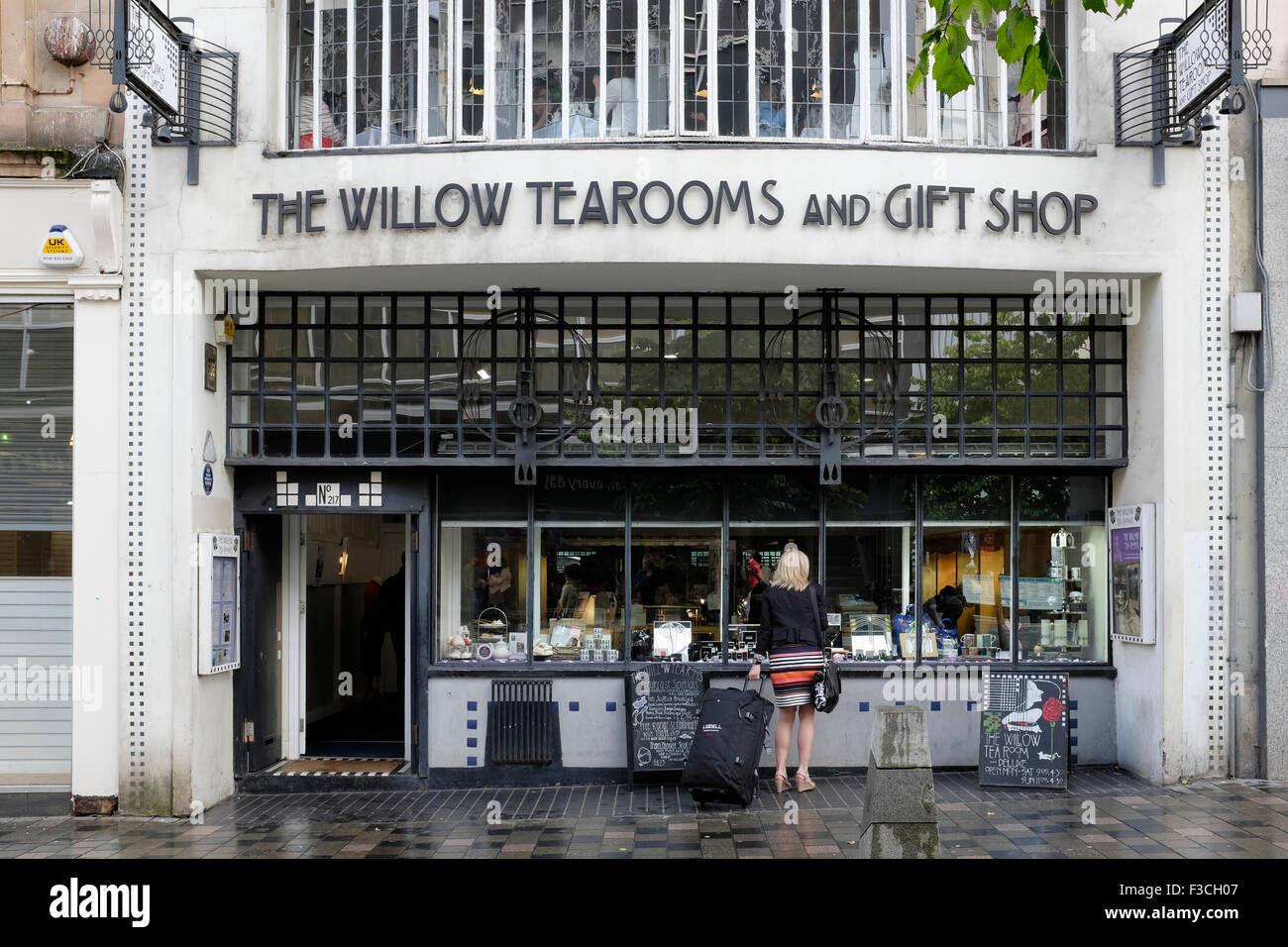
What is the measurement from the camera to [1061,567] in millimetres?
10867

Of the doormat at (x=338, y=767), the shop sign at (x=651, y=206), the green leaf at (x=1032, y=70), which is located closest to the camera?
the green leaf at (x=1032, y=70)

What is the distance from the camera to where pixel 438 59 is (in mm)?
10125

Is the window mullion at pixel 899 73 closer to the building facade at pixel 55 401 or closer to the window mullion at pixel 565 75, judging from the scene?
the window mullion at pixel 565 75

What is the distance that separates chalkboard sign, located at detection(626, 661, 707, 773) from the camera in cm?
1005

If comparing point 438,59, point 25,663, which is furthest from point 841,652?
point 25,663

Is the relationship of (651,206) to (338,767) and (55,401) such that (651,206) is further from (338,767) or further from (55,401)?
(338,767)

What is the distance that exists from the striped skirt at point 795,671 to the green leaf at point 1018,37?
15.7 feet

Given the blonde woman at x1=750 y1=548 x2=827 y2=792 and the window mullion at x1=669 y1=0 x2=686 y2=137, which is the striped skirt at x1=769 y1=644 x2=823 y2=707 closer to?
the blonde woman at x1=750 y1=548 x2=827 y2=792

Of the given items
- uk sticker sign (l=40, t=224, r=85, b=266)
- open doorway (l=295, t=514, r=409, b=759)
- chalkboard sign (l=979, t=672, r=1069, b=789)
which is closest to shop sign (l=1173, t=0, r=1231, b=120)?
chalkboard sign (l=979, t=672, r=1069, b=789)

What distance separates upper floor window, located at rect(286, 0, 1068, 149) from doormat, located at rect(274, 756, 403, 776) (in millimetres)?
5562

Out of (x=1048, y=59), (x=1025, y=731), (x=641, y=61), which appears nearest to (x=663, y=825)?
(x=1025, y=731)

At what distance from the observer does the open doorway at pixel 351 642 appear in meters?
11.7

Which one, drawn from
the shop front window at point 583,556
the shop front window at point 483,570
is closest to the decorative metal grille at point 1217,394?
the shop front window at point 583,556

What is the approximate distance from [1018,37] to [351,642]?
10.5 metres
